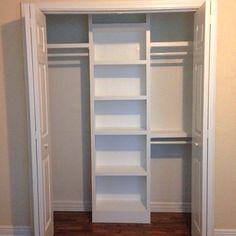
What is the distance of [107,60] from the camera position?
3248mm

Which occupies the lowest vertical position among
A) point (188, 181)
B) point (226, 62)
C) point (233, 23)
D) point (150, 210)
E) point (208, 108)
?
point (150, 210)

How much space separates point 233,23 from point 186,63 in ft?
2.55

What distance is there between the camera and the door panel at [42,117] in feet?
7.84

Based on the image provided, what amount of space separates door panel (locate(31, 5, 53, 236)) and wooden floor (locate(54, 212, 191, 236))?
41cm

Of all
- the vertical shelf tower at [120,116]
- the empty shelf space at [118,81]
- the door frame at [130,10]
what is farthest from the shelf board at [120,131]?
the door frame at [130,10]

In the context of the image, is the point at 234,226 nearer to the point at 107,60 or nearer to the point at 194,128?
the point at 194,128

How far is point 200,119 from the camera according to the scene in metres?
2.52

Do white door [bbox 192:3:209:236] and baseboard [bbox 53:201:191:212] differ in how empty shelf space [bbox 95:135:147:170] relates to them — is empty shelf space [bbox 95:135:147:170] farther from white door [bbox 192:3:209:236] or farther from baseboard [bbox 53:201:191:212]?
white door [bbox 192:3:209:236]

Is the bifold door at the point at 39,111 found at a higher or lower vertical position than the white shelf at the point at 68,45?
lower

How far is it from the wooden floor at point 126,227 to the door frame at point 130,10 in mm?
630

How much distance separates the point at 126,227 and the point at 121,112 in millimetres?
1239

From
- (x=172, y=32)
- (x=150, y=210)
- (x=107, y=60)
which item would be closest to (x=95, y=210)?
(x=150, y=210)

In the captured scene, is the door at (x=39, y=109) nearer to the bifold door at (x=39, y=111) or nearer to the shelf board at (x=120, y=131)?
the bifold door at (x=39, y=111)

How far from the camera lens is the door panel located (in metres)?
2.39
